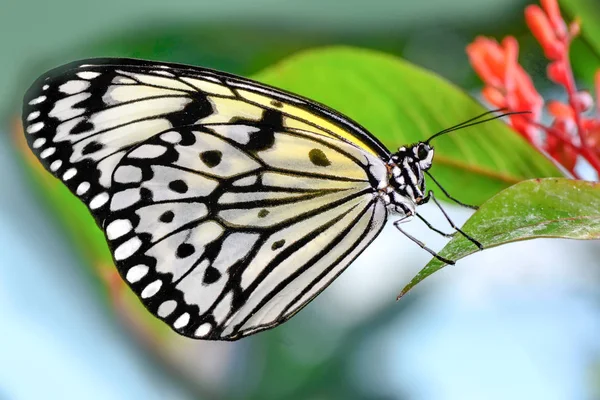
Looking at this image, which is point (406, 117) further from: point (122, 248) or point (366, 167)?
point (122, 248)

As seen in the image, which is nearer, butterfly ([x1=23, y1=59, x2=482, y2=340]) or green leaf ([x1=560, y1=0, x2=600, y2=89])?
butterfly ([x1=23, y1=59, x2=482, y2=340])

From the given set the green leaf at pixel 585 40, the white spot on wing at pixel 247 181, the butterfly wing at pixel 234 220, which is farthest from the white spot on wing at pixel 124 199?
the green leaf at pixel 585 40

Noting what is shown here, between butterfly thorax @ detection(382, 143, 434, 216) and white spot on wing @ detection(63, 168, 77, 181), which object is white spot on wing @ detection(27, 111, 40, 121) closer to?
white spot on wing @ detection(63, 168, 77, 181)

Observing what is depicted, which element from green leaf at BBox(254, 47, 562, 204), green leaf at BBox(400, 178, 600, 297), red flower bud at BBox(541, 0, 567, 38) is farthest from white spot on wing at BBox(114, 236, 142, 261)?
red flower bud at BBox(541, 0, 567, 38)

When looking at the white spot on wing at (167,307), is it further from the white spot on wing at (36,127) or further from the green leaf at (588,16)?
the green leaf at (588,16)

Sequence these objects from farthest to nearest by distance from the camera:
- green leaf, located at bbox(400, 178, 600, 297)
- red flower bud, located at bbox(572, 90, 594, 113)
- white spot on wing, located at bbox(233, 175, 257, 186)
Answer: white spot on wing, located at bbox(233, 175, 257, 186), red flower bud, located at bbox(572, 90, 594, 113), green leaf, located at bbox(400, 178, 600, 297)

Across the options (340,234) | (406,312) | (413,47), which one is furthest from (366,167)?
(406,312)
